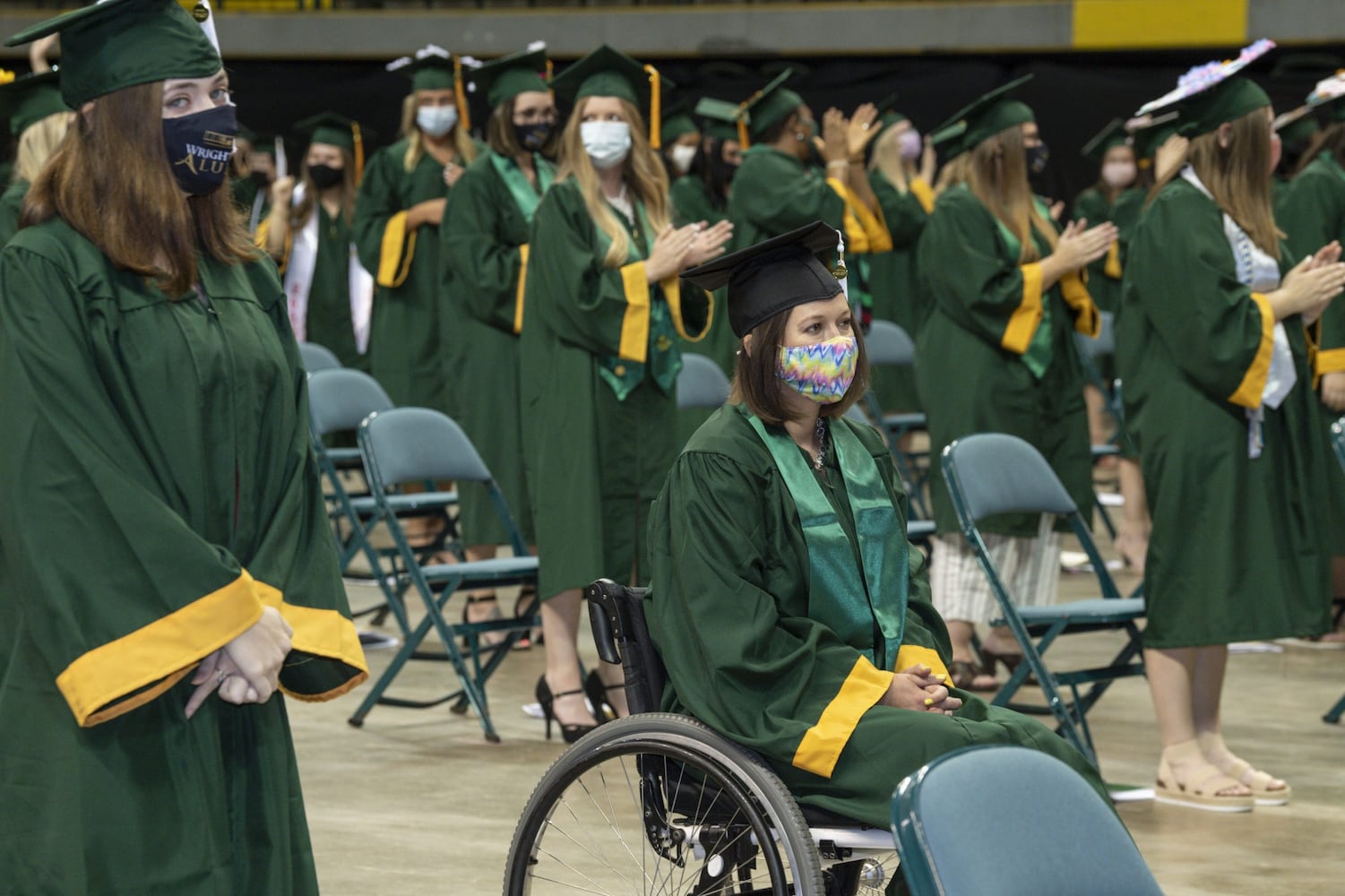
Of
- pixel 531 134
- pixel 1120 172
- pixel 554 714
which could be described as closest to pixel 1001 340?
pixel 531 134

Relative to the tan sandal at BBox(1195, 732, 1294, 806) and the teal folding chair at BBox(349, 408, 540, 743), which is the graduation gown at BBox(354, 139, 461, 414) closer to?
the teal folding chair at BBox(349, 408, 540, 743)

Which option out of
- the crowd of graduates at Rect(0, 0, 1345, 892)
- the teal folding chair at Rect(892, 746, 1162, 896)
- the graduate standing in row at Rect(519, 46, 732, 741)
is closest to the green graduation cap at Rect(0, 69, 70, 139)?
the crowd of graduates at Rect(0, 0, 1345, 892)

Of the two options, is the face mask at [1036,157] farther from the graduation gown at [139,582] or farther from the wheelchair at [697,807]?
the graduation gown at [139,582]

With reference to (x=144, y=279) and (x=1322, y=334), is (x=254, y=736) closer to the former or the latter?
(x=144, y=279)

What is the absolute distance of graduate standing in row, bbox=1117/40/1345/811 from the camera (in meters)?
5.03

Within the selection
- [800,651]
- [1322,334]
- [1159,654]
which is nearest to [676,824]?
[800,651]

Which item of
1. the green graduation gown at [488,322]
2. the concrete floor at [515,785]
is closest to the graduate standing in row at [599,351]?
the concrete floor at [515,785]

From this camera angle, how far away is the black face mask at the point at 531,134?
6.64 meters

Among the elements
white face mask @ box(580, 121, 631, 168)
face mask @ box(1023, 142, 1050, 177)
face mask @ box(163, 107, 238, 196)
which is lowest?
face mask @ box(1023, 142, 1050, 177)

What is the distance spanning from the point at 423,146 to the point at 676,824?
5482mm

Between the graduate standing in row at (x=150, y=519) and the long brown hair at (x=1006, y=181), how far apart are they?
4.00 metres

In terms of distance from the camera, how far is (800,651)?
3.25m

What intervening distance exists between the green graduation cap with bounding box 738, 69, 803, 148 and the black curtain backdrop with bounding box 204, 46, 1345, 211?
7.74 m

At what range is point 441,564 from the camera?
20.0ft
